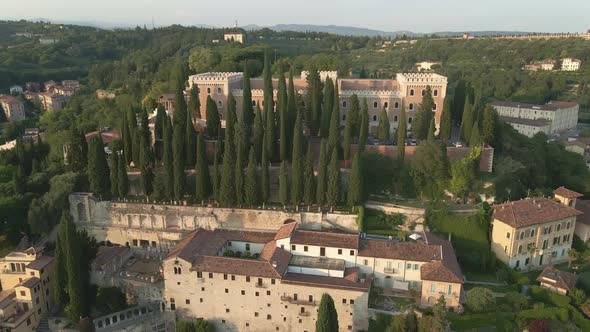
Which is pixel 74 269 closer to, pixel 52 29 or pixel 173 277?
pixel 173 277

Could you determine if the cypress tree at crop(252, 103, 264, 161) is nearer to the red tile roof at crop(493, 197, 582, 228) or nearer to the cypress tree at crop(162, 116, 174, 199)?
the cypress tree at crop(162, 116, 174, 199)

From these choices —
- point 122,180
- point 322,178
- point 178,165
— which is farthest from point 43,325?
point 322,178

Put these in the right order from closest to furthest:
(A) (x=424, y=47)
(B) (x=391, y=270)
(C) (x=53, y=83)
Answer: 1. (B) (x=391, y=270)
2. (C) (x=53, y=83)
3. (A) (x=424, y=47)

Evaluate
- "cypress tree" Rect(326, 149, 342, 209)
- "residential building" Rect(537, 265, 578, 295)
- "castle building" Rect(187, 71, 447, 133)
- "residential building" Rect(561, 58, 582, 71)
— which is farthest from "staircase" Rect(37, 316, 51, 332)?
"residential building" Rect(561, 58, 582, 71)

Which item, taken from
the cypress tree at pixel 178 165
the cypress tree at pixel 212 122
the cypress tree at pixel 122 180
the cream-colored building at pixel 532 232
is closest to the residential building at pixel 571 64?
the cream-colored building at pixel 532 232

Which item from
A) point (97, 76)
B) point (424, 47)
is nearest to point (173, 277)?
point (97, 76)

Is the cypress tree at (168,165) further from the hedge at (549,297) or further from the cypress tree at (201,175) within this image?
the hedge at (549,297)
